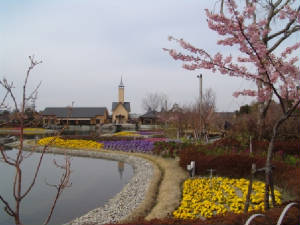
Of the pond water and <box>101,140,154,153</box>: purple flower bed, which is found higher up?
<box>101,140,154,153</box>: purple flower bed

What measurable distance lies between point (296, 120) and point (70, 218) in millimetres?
9448

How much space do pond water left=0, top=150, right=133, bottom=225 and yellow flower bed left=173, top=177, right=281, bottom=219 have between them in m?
2.20

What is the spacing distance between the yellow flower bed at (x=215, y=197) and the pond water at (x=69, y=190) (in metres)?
2.20

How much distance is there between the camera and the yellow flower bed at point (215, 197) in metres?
4.45

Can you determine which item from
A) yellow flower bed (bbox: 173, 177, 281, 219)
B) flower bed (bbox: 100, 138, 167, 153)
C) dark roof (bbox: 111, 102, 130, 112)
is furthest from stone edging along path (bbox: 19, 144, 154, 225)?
dark roof (bbox: 111, 102, 130, 112)

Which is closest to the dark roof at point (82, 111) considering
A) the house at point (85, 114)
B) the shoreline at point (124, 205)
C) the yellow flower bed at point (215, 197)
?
the house at point (85, 114)

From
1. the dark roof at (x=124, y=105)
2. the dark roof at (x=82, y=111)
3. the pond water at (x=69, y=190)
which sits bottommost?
the pond water at (x=69, y=190)

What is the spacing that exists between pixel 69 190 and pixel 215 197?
4.13 metres

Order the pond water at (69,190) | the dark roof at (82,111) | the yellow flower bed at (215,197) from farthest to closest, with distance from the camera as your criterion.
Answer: the dark roof at (82,111) < the pond water at (69,190) < the yellow flower bed at (215,197)

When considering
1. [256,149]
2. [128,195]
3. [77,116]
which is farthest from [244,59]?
[77,116]

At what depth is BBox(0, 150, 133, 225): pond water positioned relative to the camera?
542 cm

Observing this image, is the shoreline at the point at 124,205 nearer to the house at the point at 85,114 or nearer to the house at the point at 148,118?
the house at the point at 148,118

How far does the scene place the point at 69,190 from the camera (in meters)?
7.14

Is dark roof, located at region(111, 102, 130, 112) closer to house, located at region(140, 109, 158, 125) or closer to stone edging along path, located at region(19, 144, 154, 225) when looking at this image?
house, located at region(140, 109, 158, 125)
